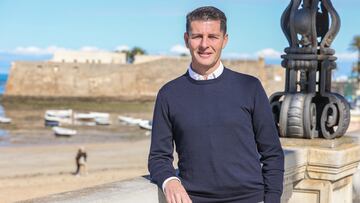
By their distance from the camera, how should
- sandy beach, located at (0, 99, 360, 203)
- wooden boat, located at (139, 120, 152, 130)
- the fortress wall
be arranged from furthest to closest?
the fortress wall, wooden boat, located at (139, 120, 152, 130), sandy beach, located at (0, 99, 360, 203)

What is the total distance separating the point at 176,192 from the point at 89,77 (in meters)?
74.9

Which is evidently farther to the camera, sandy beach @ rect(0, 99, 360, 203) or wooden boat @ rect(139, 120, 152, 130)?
wooden boat @ rect(139, 120, 152, 130)

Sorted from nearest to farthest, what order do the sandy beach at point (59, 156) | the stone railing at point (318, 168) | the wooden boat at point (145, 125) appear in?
1. the stone railing at point (318, 168)
2. the sandy beach at point (59, 156)
3. the wooden boat at point (145, 125)

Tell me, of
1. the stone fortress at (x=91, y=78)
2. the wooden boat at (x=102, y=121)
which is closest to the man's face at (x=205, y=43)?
the wooden boat at (x=102, y=121)

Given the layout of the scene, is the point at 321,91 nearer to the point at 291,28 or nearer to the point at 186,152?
the point at 291,28

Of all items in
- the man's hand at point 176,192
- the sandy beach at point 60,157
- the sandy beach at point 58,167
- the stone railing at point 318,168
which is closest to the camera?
the man's hand at point 176,192

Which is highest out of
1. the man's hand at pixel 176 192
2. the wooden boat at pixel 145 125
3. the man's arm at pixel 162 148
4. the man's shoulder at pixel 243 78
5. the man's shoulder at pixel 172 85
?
the man's shoulder at pixel 243 78

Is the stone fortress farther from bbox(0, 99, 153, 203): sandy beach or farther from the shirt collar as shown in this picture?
the shirt collar

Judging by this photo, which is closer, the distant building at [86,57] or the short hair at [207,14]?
the short hair at [207,14]

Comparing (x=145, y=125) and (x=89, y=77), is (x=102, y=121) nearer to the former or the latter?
(x=145, y=125)

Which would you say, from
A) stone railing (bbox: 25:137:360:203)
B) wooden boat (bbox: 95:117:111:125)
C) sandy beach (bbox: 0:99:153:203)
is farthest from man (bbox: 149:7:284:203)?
wooden boat (bbox: 95:117:111:125)

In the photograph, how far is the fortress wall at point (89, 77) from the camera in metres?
76.1

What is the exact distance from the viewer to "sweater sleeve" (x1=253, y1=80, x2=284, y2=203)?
2617 mm

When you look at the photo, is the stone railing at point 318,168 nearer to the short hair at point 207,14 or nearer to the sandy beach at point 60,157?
the short hair at point 207,14
